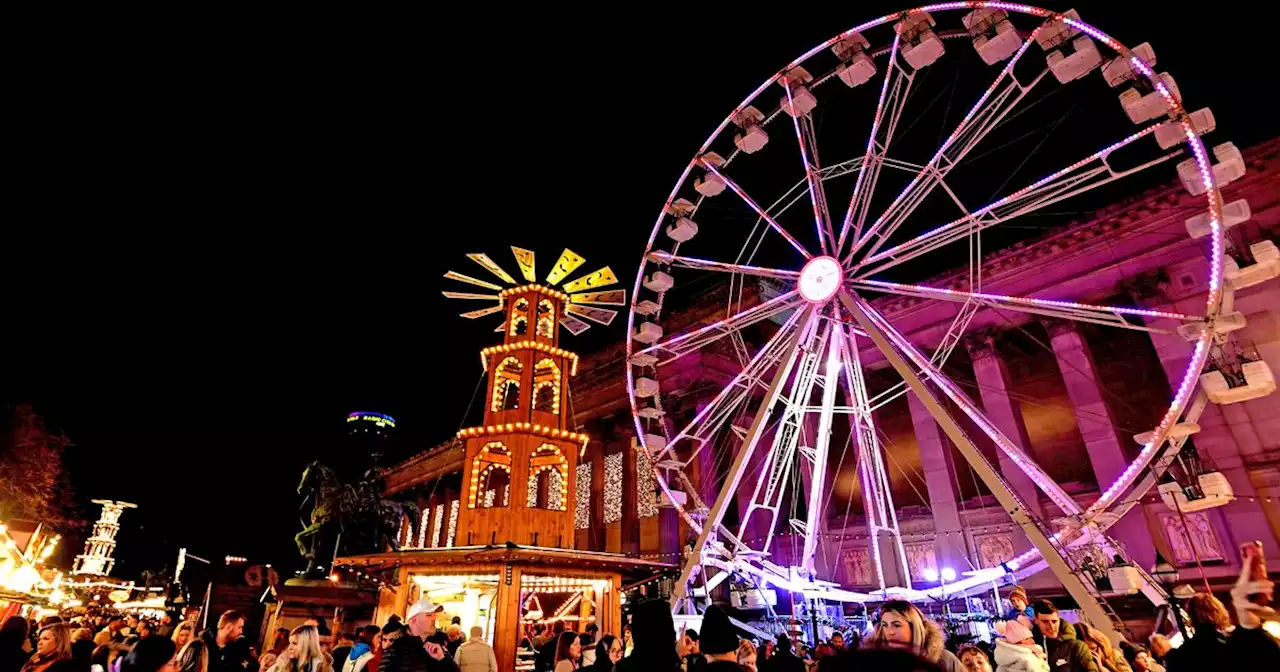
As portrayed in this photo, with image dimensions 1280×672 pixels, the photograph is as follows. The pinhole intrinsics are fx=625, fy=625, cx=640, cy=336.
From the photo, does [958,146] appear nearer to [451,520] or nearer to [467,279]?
[467,279]

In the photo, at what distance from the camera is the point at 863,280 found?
56.6 feet

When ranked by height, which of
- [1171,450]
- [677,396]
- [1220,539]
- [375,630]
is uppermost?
[677,396]

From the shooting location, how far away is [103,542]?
159 ft

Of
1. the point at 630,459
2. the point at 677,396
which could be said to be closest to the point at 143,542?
the point at 630,459

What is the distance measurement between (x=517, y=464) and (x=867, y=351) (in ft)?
61.2

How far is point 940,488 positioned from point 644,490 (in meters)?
14.2

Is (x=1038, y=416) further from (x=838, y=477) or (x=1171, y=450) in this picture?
(x=1171, y=450)

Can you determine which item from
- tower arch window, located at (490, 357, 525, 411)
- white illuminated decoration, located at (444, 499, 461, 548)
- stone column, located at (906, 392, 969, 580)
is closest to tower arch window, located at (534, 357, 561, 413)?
tower arch window, located at (490, 357, 525, 411)

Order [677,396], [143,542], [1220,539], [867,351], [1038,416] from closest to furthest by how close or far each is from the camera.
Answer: [1220,539] < [1038,416] < [867,351] < [677,396] < [143,542]

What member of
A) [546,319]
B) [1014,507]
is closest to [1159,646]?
[1014,507]

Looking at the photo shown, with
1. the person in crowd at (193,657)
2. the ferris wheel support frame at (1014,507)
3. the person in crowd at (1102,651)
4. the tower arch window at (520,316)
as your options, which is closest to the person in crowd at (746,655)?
the person in crowd at (1102,651)

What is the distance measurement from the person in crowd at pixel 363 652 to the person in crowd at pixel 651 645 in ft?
18.3

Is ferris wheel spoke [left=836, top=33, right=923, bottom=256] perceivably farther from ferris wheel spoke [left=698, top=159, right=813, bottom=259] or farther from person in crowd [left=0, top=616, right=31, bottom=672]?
person in crowd [left=0, top=616, right=31, bottom=672]

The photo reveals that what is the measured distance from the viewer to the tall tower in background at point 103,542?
47200 mm
